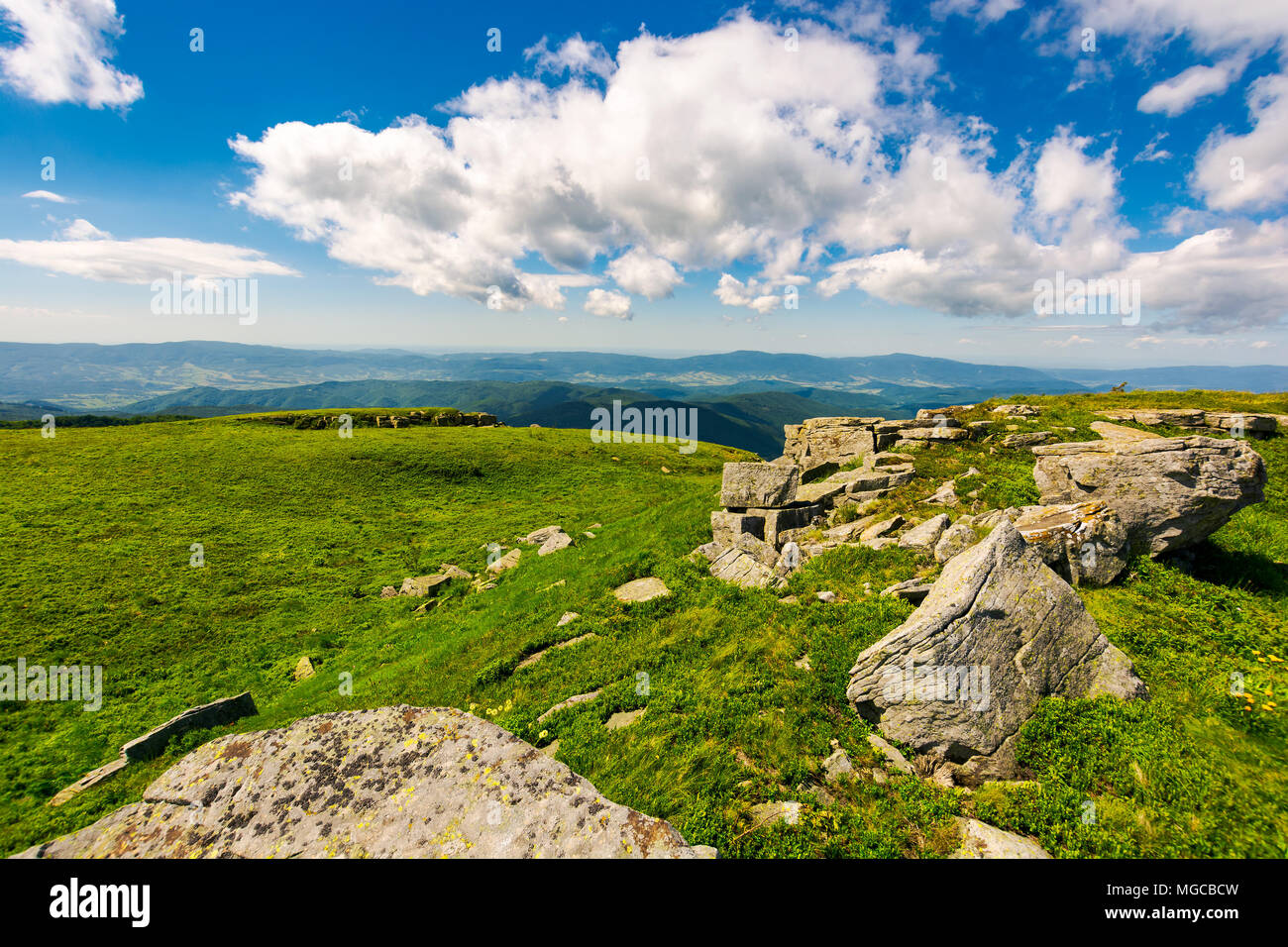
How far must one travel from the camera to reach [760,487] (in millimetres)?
19438

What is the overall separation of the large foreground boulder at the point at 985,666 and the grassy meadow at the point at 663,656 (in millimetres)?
468

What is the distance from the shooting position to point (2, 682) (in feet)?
58.7

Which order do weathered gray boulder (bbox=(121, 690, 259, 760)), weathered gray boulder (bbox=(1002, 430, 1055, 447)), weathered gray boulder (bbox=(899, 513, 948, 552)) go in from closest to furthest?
1. weathered gray boulder (bbox=(121, 690, 259, 760))
2. weathered gray boulder (bbox=(899, 513, 948, 552))
3. weathered gray boulder (bbox=(1002, 430, 1055, 447))

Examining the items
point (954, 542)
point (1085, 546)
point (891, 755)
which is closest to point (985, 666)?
point (891, 755)

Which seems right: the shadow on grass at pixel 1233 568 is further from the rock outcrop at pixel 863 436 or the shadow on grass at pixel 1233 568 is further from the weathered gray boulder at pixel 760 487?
the rock outcrop at pixel 863 436

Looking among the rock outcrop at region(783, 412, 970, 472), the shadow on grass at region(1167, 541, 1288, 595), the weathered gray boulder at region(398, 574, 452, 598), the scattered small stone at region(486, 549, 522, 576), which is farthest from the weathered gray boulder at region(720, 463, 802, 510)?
the weathered gray boulder at region(398, 574, 452, 598)

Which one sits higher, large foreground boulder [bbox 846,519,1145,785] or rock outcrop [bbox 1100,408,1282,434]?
rock outcrop [bbox 1100,408,1282,434]

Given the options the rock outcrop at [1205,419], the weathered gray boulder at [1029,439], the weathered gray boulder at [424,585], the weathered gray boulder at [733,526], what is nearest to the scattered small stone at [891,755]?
the weathered gray boulder at [733,526]

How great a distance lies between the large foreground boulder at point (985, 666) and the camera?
804 centimetres

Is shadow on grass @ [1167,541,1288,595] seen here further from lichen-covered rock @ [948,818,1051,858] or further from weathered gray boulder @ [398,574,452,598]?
weathered gray boulder @ [398,574,452,598]

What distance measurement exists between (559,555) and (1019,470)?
2169 cm

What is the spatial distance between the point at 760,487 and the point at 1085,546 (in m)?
10.1

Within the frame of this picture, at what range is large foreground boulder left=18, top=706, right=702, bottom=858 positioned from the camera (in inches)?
226

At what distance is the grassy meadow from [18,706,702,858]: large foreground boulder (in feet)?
6.85
